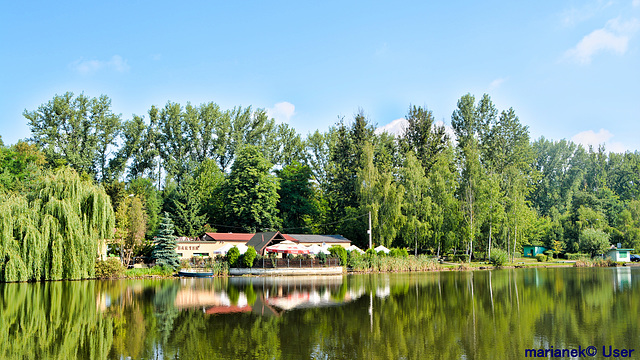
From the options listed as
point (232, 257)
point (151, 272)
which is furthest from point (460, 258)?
point (151, 272)

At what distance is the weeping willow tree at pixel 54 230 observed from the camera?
29859 mm

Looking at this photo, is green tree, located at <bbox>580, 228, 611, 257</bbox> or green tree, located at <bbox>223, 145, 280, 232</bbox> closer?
green tree, located at <bbox>223, 145, 280, 232</bbox>

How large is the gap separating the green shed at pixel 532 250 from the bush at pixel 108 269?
58701mm

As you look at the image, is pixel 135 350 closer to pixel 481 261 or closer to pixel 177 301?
pixel 177 301

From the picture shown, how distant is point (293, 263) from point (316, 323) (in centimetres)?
2671

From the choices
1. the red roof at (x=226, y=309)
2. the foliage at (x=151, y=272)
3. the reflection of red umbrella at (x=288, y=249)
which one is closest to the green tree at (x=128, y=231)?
the foliage at (x=151, y=272)

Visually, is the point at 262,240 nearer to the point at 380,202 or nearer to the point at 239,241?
the point at 239,241

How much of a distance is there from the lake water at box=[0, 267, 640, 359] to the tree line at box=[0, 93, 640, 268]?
78.4 ft

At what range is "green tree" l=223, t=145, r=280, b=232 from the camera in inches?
2290

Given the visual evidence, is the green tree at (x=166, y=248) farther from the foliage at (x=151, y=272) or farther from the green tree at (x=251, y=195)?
the green tree at (x=251, y=195)

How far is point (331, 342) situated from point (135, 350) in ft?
17.0

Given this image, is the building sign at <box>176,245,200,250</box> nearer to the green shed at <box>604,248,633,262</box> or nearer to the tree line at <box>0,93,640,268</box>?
the tree line at <box>0,93,640,268</box>

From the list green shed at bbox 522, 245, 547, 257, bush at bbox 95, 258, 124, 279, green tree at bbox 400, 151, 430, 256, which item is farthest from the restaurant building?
green shed at bbox 522, 245, 547, 257

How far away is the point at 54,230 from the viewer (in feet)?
100
